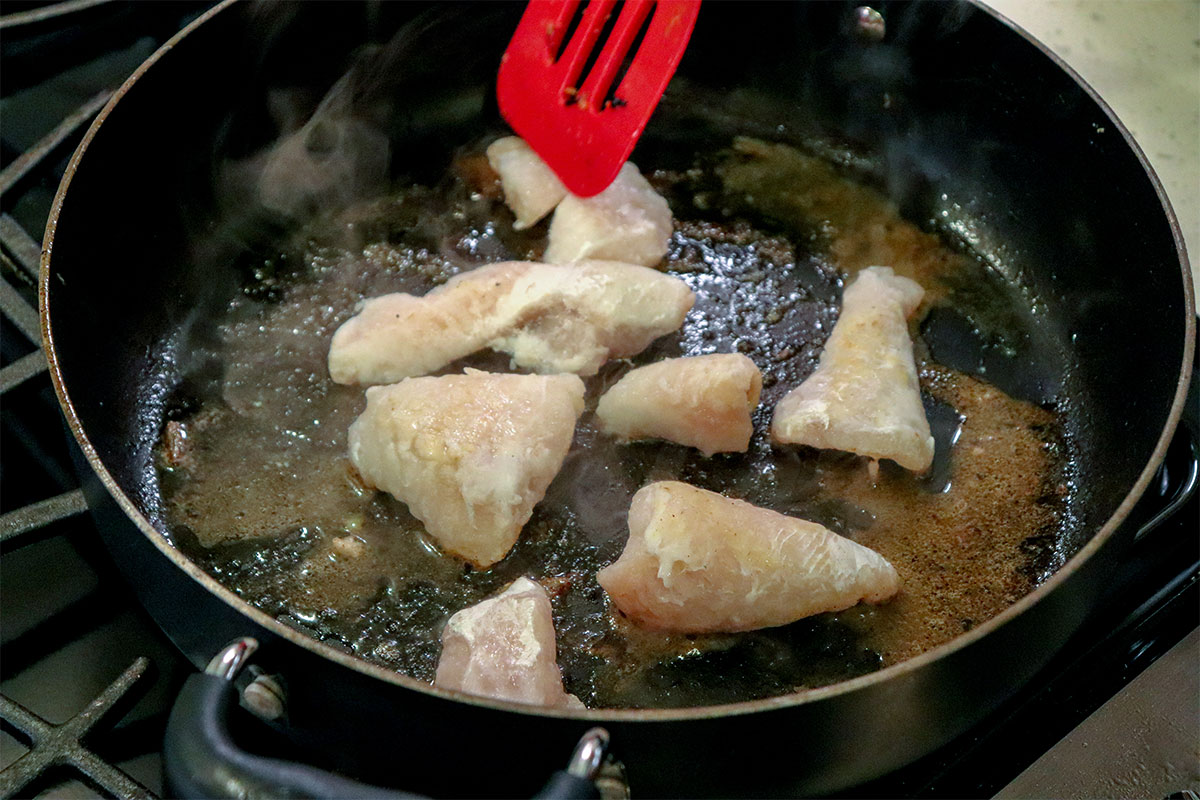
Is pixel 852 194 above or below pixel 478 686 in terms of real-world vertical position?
above

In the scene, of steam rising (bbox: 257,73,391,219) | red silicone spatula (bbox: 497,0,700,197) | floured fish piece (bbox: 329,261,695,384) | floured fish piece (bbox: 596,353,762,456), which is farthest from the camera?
steam rising (bbox: 257,73,391,219)

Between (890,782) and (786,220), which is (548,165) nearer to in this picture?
(786,220)

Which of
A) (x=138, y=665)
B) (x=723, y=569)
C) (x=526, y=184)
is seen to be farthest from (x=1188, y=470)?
(x=138, y=665)

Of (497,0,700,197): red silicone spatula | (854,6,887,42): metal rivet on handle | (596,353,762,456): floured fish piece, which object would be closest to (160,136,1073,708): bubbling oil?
(596,353,762,456): floured fish piece

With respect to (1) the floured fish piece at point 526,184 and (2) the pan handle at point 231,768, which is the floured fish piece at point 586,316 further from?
(2) the pan handle at point 231,768

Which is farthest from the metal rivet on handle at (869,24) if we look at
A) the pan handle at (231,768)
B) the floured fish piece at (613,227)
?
the pan handle at (231,768)

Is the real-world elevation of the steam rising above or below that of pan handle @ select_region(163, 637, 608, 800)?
below

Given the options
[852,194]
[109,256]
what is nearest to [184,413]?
[109,256]

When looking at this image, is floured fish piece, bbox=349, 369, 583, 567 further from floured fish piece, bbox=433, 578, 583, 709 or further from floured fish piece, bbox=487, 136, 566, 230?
floured fish piece, bbox=487, 136, 566, 230

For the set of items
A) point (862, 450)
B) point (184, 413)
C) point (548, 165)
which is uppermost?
point (862, 450)
